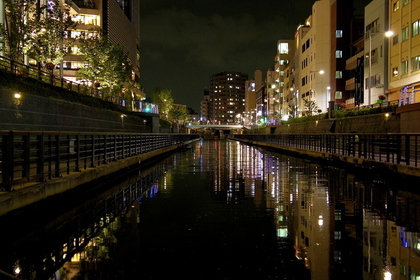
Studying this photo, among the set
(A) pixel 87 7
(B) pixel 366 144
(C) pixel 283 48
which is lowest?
(B) pixel 366 144

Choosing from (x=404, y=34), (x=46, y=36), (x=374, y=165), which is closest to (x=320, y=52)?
(x=404, y=34)

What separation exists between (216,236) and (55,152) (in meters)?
6.71

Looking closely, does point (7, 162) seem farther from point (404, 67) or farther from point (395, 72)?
point (395, 72)

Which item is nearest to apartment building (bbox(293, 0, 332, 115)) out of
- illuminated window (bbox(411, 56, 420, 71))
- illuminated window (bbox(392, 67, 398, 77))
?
illuminated window (bbox(392, 67, 398, 77))

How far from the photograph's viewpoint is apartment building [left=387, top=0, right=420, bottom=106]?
141 ft

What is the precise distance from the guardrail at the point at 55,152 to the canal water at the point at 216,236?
837mm

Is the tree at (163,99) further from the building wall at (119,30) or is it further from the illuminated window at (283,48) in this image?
the illuminated window at (283,48)

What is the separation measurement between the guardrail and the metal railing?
450 inches

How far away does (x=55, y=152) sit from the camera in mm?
11781

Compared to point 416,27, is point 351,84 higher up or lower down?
lower down

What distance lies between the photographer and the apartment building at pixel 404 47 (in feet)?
141

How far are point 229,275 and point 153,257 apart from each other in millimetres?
1242

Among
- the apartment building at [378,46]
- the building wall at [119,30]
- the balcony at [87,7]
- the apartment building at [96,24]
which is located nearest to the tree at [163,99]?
the apartment building at [96,24]

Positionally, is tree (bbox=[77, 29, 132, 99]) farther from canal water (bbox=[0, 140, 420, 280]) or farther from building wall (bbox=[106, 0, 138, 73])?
canal water (bbox=[0, 140, 420, 280])
